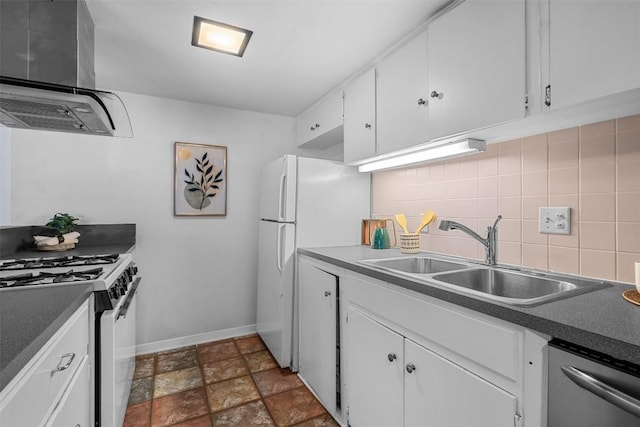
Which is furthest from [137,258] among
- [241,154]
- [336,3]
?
[336,3]

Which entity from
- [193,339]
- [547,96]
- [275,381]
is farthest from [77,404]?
[547,96]

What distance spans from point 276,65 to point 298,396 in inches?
88.9

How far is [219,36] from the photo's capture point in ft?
5.91

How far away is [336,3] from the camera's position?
4.95ft

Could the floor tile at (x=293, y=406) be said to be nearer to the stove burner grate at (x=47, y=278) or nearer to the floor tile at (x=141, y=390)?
the floor tile at (x=141, y=390)

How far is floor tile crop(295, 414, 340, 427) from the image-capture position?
1.77 m

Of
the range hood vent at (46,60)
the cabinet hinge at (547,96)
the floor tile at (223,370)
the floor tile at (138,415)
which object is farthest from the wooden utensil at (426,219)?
the floor tile at (138,415)

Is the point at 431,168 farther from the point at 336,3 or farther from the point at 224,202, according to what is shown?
the point at 224,202

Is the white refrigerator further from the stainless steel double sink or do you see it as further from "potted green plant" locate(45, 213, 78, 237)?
"potted green plant" locate(45, 213, 78, 237)

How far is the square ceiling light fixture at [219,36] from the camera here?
1697mm

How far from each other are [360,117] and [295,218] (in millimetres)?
869

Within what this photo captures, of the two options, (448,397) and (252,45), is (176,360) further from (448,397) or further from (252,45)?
(252,45)

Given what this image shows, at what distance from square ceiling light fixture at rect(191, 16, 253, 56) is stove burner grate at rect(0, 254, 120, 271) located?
138 cm

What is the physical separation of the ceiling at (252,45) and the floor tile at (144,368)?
2.24m
